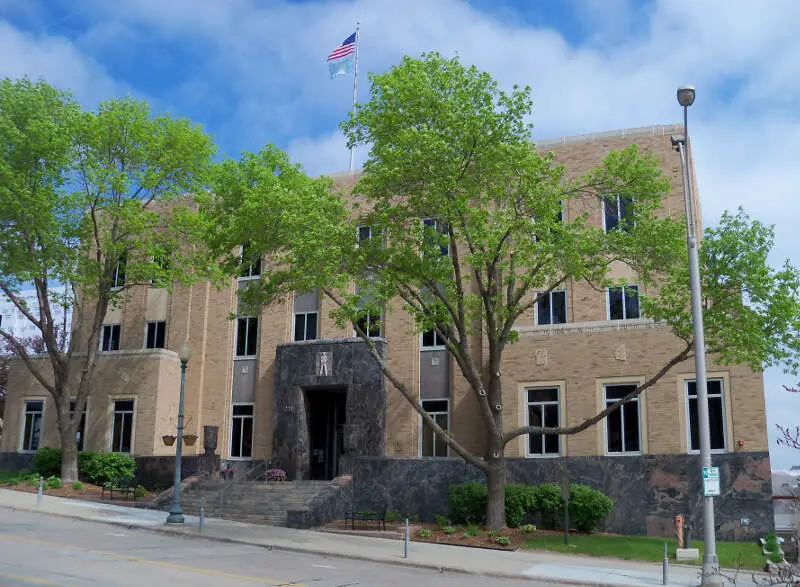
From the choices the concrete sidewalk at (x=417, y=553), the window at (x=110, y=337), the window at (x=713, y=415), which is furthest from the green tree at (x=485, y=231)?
the window at (x=110, y=337)

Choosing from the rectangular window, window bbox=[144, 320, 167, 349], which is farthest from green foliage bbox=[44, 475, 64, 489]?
the rectangular window

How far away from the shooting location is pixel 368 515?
26531 mm

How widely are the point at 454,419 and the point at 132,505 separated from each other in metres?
12.3

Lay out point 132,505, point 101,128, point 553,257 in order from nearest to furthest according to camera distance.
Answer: point 553,257, point 132,505, point 101,128

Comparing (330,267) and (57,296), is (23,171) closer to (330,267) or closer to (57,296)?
(57,296)

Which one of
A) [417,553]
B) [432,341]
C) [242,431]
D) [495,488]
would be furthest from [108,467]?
[495,488]

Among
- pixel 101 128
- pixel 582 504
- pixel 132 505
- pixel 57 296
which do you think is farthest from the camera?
pixel 57 296

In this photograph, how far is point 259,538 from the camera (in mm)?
22297

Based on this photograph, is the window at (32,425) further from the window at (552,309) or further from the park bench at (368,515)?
the window at (552,309)

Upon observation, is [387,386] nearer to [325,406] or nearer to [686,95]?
[325,406]

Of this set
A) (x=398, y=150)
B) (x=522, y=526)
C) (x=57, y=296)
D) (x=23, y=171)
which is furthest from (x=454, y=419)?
(x=23, y=171)

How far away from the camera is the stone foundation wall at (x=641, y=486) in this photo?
24.8 meters

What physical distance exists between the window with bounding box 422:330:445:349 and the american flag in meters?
15.4

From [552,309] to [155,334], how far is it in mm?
19135
